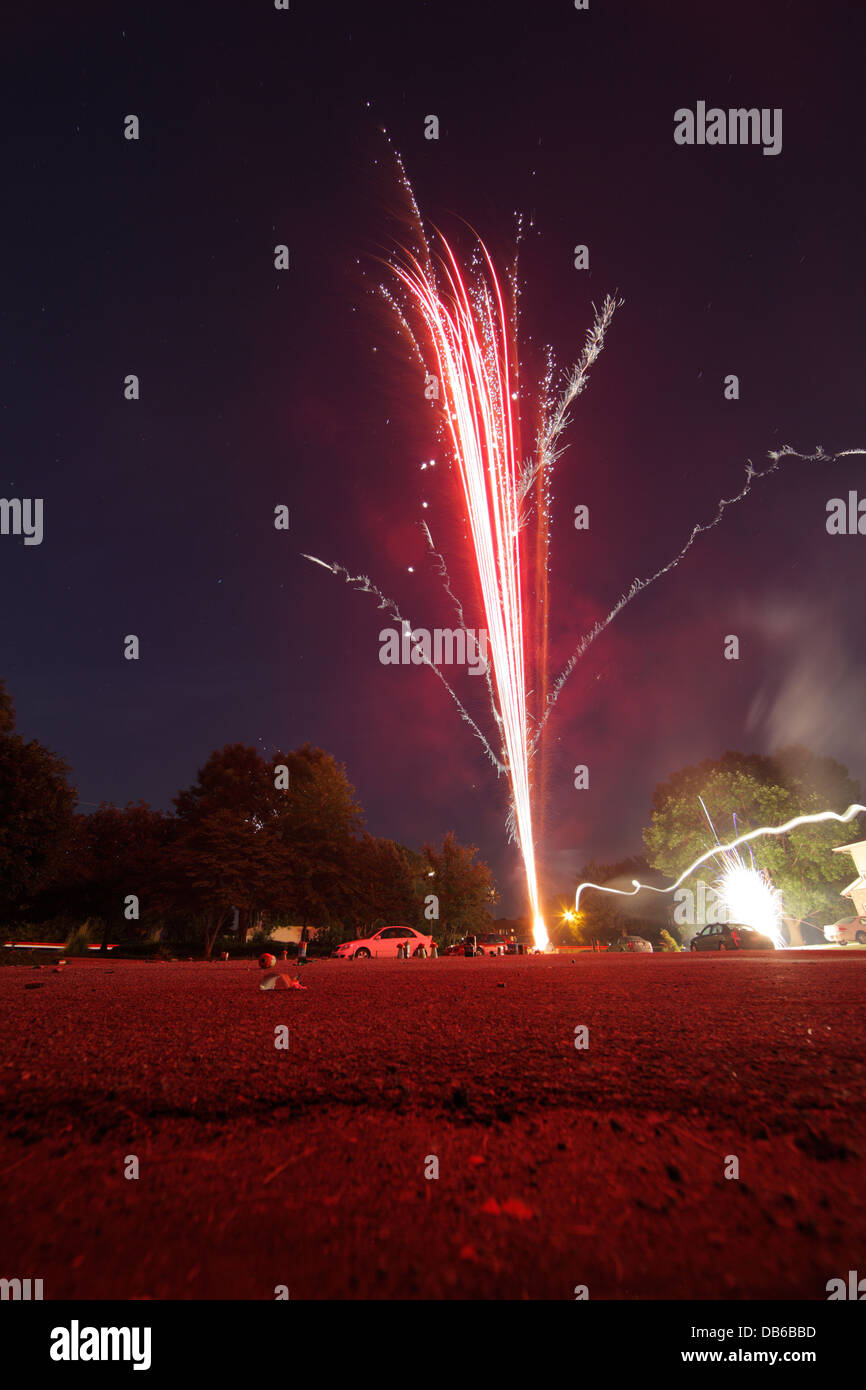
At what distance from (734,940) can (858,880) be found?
15402mm

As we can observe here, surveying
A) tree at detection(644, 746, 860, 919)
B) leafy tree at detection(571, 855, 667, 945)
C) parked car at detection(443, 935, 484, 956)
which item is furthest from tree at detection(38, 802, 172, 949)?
leafy tree at detection(571, 855, 667, 945)

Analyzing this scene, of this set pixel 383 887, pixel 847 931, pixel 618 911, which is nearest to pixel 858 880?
pixel 847 931

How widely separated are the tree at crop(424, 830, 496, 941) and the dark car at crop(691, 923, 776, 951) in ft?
88.2

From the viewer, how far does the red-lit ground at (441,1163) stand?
1446mm

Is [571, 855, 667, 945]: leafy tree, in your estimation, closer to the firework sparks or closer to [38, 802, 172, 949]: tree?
the firework sparks

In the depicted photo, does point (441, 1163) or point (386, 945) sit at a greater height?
point (441, 1163)

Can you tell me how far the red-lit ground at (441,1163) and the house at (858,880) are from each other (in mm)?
37173

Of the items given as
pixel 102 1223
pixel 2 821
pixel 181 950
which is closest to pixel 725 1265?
pixel 102 1223

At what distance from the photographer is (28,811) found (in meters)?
21.4

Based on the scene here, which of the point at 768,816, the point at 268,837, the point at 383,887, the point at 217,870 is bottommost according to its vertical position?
the point at 383,887

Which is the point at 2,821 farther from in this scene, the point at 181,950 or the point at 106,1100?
the point at 106,1100

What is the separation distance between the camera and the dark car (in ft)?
Answer: 78.1

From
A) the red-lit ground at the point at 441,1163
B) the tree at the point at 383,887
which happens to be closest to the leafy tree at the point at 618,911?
the tree at the point at 383,887

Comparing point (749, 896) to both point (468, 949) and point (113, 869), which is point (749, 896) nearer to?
point (468, 949)
